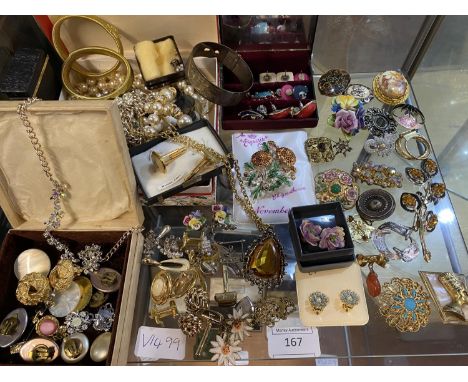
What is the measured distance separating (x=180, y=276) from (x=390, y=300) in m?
0.82

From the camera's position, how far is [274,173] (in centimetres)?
174

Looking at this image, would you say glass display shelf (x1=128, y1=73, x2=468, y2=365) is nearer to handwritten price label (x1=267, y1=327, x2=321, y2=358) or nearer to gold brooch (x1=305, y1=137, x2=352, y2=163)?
handwritten price label (x1=267, y1=327, x2=321, y2=358)

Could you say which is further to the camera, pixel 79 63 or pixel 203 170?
pixel 79 63

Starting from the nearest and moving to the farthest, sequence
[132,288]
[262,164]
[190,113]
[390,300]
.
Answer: [132,288] < [390,300] < [262,164] < [190,113]

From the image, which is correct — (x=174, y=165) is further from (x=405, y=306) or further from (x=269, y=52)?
(x=405, y=306)

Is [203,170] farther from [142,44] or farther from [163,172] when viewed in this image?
[142,44]

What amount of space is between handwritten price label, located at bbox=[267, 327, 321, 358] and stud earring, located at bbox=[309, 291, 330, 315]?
0.33ft

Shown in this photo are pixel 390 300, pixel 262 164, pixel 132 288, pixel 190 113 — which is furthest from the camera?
pixel 190 113

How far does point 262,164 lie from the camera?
1.77 m

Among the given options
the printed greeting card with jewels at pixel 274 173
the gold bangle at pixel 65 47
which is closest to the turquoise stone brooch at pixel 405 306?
the printed greeting card with jewels at pixel 274 173

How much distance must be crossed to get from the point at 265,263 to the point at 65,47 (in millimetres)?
1420

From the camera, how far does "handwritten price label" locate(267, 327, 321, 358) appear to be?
152cm

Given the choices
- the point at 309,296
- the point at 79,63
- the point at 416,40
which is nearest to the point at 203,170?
the point at 309,296

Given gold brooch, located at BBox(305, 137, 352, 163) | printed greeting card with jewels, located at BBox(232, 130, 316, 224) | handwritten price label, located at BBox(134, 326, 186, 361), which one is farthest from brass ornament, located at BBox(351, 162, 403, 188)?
handwritten price label, located at BBox(134, 326, 186, 361)
